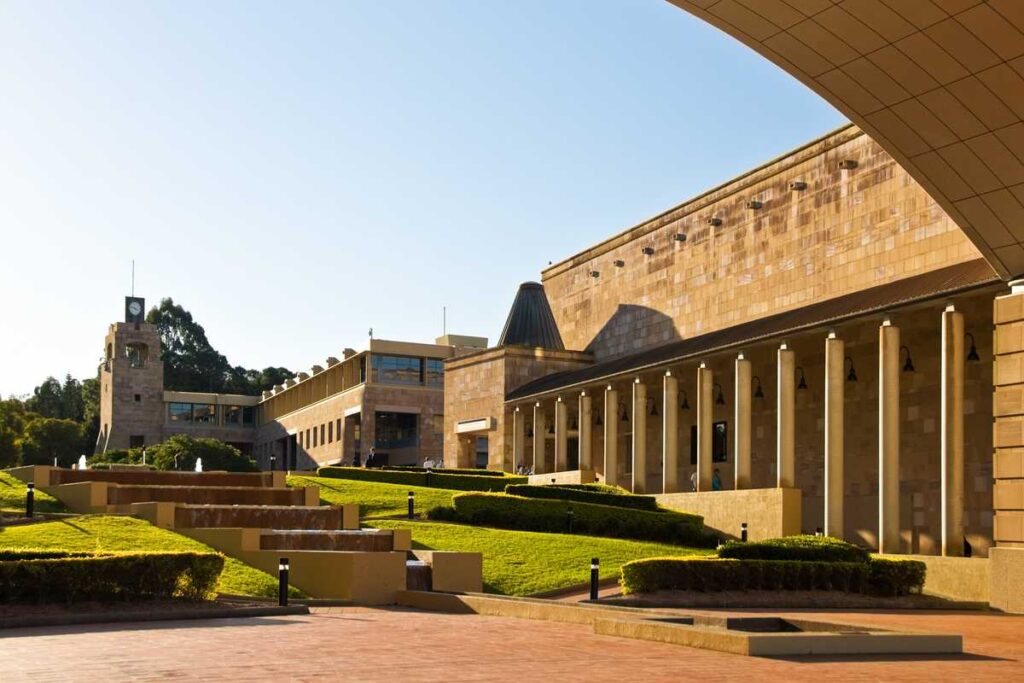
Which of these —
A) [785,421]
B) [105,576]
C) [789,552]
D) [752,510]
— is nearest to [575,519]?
[752,510]

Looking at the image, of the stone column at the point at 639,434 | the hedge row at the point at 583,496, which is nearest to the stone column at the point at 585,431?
the stone column at the point at 639,434

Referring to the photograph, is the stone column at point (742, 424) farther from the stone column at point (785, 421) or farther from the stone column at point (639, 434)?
the stone column at point (639, 434)

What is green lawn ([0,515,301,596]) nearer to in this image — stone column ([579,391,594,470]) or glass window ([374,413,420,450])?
stone column ([579,391,594,470])

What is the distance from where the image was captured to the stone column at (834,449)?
30703 millimetres

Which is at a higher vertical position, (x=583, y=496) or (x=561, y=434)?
(x=561, y=434)

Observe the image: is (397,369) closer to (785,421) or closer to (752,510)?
(752,510)

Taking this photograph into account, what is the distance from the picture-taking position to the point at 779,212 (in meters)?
41.2

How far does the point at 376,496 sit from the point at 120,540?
12.5 m

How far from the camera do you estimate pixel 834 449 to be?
30.8 meters

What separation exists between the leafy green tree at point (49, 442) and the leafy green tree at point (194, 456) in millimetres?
29223

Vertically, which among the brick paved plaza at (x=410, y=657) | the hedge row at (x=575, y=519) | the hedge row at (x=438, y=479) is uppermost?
the hedge row at (x=438, y=479)

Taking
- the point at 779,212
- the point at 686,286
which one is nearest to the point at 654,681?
the point at 779,212

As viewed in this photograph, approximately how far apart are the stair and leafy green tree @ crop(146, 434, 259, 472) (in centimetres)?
2478

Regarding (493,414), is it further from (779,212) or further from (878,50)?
(878,50)
